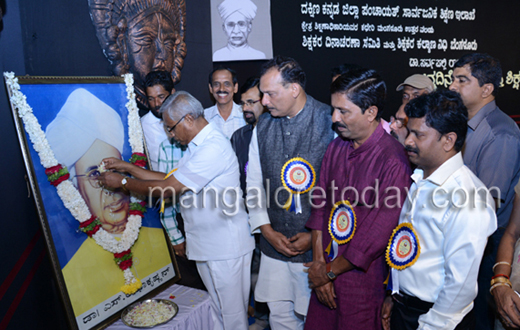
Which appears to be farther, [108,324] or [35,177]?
[108,324]

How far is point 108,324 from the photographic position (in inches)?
80.5

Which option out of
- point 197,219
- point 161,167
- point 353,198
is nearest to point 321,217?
point 353,198

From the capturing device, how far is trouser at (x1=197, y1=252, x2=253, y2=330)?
2.36 metres

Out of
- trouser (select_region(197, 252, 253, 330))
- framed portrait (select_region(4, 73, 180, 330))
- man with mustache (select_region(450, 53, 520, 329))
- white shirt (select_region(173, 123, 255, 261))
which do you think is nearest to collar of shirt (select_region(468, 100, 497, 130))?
man with mustache (select_region(450, 53, 520, 329))

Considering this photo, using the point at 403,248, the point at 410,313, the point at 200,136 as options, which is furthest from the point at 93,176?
the point at 410,313

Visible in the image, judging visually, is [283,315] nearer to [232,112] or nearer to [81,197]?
[81,197]

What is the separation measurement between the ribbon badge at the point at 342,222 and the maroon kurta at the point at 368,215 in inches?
1.1

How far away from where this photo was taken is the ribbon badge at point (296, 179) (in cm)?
223

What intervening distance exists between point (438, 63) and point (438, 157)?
4217 millimetres

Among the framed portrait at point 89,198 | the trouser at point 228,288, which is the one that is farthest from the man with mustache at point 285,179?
the framed portrait at point 89,198

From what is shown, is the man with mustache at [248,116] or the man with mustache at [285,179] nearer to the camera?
the man with mustache at [285,179]

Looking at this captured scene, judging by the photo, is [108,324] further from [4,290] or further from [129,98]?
[129,98]

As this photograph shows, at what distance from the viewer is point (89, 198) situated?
2.12 m

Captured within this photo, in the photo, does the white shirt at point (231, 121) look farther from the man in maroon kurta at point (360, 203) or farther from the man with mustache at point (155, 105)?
the man in maroon kurta at point (360, 203)
